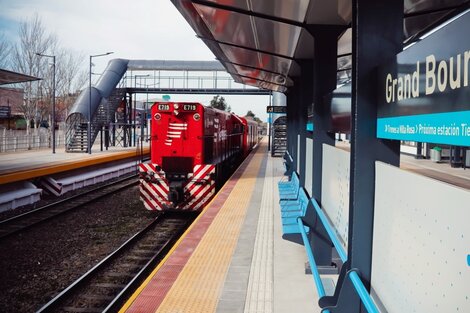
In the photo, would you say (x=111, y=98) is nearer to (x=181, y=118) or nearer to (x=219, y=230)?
(x=181, y=118)

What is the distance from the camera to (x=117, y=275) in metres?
7.39

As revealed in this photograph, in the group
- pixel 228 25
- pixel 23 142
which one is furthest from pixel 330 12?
pixel 23 142

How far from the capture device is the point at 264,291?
17.1 ft

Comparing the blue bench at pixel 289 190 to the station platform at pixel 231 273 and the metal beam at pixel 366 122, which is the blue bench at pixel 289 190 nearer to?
the station platform at pixel 231 273

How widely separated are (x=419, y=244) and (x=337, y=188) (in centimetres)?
232

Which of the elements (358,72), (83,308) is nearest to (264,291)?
(83,308)

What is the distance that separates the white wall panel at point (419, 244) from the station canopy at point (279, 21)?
272 centimetres

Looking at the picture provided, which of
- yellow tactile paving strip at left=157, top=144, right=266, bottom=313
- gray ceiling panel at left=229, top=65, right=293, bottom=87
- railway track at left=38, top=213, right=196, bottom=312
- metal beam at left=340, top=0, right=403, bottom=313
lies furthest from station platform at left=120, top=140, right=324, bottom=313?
gray ceiling panel at left=229, top=65, right=293, bottom=87

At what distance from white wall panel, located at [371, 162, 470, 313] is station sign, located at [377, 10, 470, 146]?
0.75ft

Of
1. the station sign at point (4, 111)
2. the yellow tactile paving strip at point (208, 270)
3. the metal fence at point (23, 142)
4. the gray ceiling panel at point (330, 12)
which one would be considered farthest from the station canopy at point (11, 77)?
the station sign at point (4, 111)

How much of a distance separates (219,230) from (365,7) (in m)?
5.88

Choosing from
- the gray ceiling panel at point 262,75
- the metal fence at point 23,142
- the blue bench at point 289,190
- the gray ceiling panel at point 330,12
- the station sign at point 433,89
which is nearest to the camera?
the station sign at point 433,89

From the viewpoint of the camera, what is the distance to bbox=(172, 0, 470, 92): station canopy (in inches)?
195

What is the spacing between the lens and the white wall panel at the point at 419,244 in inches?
68.7
